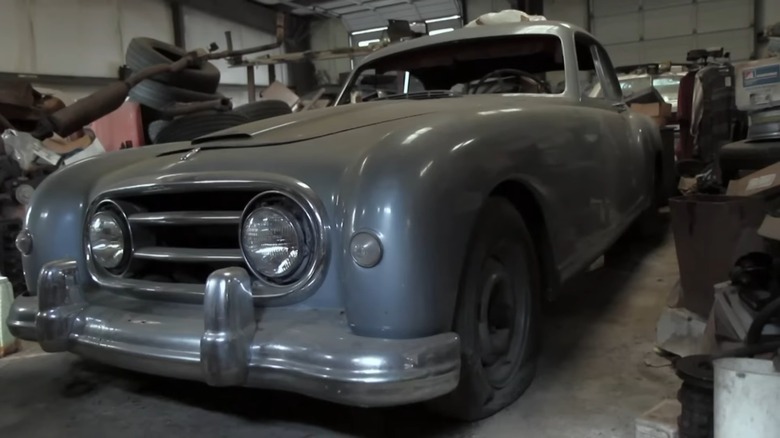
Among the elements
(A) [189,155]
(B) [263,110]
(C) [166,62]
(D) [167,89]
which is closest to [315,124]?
(A) [189,155]

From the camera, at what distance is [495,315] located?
6.41 feet

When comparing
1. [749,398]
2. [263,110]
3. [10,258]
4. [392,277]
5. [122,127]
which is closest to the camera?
[749,398]

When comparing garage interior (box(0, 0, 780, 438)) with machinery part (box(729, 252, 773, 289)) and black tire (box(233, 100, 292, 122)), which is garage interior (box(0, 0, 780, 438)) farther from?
black tire (box(233, 100, 292, 122))

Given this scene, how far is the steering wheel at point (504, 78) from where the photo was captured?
9.29 ft

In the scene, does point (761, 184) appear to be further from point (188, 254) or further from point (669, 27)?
point (669, 27)

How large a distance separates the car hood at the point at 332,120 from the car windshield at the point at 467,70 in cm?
41

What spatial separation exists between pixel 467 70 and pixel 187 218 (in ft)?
5.98

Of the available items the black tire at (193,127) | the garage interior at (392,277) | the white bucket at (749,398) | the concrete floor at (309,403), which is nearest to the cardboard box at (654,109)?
the garage interior at (392,277)

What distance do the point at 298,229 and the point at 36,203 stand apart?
3.79 feet

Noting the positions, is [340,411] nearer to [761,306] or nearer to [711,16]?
[761,306]

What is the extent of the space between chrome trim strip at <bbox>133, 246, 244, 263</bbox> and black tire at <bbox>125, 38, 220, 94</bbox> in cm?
459

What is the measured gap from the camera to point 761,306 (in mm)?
1719

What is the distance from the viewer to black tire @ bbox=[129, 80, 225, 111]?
6.10m

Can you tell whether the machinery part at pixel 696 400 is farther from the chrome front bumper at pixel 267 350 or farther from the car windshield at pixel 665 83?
the car windshield at pixel 665 83
